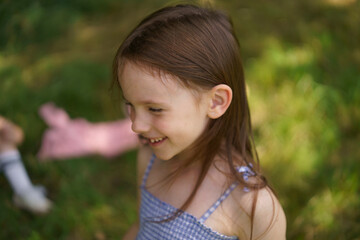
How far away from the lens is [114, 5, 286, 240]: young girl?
3.43 ft

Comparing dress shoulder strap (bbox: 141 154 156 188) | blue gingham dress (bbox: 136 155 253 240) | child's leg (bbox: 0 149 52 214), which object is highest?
dress shoulder strap (bbox: 141 154 156 188)

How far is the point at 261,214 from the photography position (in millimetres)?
1103

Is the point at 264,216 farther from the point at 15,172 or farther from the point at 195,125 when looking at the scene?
the point at 15,172

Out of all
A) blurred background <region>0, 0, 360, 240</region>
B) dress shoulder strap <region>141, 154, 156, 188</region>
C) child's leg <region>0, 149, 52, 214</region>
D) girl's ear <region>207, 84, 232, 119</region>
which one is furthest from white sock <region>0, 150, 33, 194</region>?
girl's ear <region>207, 84, 232, 119</region>

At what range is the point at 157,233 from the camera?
127 centimetres

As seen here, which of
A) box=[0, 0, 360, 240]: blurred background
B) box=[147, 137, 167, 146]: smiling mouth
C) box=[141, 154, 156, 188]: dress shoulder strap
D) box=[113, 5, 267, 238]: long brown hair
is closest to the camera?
box=[113, 5, 267, 238]: long brown hair

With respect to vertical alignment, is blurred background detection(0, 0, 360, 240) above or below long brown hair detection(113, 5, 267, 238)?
below

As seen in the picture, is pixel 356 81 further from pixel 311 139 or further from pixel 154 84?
pixel 154 84

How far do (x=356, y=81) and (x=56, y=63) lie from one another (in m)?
2.02

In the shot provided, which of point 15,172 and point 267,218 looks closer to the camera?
point 267,218

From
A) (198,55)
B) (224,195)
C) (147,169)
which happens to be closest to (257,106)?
(147,169)

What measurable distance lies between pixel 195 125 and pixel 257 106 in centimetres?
135

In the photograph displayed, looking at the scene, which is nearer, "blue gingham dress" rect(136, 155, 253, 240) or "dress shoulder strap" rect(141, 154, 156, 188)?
"blue gingham dress" rect(136, 155, 253, 240)

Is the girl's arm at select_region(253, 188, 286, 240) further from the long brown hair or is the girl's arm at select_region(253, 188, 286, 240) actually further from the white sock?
the white sock
